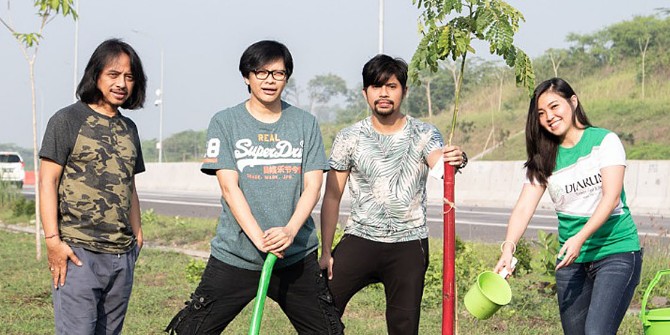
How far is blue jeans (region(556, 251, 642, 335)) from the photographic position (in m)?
4.46

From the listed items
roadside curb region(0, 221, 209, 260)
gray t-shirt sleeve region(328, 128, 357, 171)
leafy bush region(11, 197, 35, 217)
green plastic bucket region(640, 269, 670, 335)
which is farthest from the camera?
leafy bush region(11, 197, 35, 217)

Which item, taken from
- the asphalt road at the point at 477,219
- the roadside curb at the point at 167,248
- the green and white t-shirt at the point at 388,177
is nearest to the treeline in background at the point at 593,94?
the asphalt road at the point at 477,219

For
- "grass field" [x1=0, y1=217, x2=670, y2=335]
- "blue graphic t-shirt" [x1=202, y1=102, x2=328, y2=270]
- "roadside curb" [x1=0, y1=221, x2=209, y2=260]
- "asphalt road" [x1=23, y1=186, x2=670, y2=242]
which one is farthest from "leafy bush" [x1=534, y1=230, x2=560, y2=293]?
"roadside curb" [x1=0, y1=221, x2=209, y2=260]

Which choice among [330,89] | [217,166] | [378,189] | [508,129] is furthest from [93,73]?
[330,89]

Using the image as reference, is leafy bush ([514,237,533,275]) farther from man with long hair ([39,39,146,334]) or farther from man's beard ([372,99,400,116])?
man with long hair ([39,39,146,334])

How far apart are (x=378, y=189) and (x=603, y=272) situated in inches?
48.0

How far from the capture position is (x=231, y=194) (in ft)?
14.1

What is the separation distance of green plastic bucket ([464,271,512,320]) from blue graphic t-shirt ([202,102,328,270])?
2.67 ft

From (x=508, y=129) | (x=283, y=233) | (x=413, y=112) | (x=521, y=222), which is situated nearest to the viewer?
(x=283, y=233)

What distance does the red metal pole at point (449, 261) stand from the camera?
4438mm

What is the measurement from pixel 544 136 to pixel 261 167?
4.68ft

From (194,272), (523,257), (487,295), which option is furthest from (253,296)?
(194,272)

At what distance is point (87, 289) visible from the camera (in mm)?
4234

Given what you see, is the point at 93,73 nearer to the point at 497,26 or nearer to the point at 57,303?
the point at 57,303
